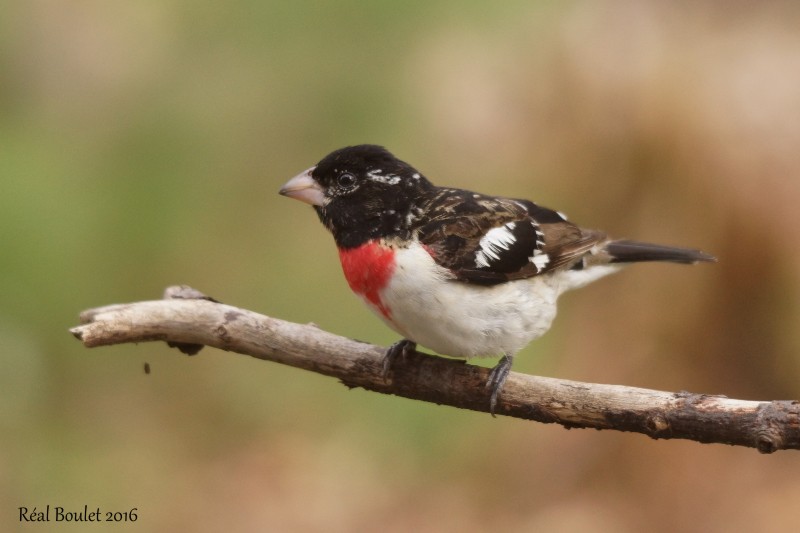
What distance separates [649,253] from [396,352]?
1528mm

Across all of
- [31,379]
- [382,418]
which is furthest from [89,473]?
[382,418]

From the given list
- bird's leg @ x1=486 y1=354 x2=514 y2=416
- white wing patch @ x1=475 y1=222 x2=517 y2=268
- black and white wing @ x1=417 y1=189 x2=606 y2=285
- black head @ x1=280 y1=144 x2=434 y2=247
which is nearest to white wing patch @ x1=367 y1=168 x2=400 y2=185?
black head @ x1=280 y1=144 x2=434 y2=247

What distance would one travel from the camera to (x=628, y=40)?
310 inches

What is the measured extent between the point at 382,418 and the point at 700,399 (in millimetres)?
3138

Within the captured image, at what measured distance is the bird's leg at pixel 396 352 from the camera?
13.6 ft

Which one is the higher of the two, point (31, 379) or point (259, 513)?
point (31, 379)

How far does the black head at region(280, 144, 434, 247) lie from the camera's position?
4391 mm

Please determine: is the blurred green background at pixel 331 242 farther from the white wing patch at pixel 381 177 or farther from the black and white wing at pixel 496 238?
the white wing patch at pixel 381 177

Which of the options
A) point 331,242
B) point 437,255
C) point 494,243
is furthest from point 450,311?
point 331,242

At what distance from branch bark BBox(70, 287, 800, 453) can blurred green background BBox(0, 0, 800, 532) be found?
76.9 inches

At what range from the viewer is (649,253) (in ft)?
16.6

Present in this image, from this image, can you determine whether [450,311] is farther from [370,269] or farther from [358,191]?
[358,191]

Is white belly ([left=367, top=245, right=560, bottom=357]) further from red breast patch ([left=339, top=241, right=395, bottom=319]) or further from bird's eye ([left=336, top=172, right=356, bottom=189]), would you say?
bird's eye ([left=336, top=172, right=356, bottom=189])

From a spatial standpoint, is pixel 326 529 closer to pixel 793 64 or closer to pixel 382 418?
pixel 382 418
